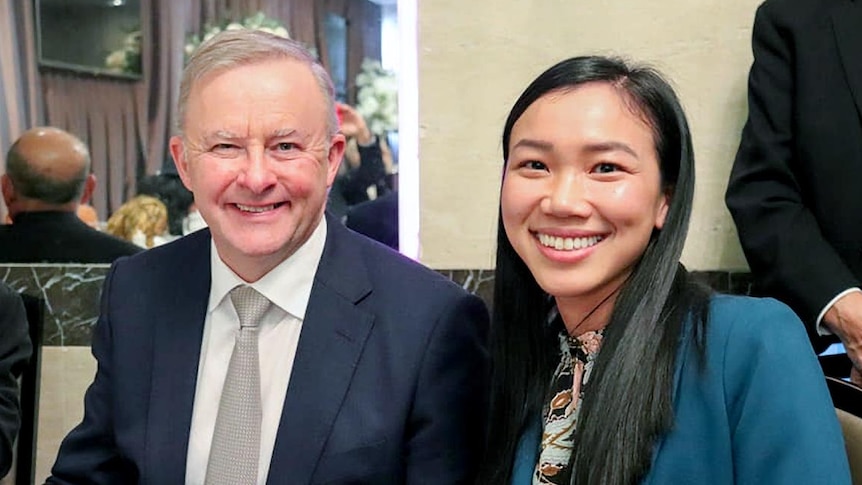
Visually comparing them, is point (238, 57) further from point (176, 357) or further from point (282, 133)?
point (176, 357)

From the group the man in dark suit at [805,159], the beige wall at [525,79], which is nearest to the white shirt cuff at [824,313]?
the man in dark suit at [805,159]

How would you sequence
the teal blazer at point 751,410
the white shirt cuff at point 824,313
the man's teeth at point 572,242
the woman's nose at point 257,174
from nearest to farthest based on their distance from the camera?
the teal blazer at point 751,410, the man's teeth at point 572,242, the woman's nose at point 257,174, the white shirt cuff at point 824,313

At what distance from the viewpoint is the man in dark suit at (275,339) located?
136cm

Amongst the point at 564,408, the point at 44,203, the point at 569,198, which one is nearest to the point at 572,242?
the point at 569,198

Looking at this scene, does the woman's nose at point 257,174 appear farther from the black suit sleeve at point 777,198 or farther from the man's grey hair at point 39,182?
the man's grey hair at point 39,182

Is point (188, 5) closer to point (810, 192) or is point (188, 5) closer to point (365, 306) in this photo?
point (365, 306)

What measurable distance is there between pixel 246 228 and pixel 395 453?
400 millimetres

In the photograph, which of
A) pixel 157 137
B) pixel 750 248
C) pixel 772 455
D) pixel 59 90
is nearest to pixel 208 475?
pixel 772 455

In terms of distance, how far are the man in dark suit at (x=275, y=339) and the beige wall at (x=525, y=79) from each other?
0.94 m

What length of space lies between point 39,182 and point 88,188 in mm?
146

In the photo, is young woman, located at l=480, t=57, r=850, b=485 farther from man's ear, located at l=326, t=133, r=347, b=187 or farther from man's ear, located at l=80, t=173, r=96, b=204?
man's ear, located at l=80, t=173, r=96, b=204

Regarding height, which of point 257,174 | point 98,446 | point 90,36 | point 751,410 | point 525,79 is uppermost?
point 90,36

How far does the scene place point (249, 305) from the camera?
145cm

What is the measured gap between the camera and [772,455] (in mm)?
1073
